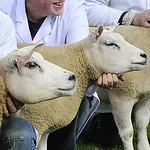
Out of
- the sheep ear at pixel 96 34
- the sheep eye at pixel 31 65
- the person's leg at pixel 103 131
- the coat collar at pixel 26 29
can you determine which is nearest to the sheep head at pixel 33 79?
the sheep eye at pixel 31 65

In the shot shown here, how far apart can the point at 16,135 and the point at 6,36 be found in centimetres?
65

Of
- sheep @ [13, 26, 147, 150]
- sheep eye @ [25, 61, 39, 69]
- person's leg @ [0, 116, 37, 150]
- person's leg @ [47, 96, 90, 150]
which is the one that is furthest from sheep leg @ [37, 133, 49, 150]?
sheep eye @ [25, 61, 39, 69]

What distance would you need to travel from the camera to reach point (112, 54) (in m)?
3.04

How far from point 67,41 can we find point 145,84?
2.34 feet

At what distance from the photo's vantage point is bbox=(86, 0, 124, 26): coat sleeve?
12.3ft

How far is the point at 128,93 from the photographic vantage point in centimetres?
357

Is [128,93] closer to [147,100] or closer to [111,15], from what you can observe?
[147,100]

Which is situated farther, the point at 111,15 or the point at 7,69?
the point at 111,15

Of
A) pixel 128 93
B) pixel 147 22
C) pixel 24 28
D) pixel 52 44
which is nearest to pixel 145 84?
pixel 128 93

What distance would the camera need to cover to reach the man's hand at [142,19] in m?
3.62

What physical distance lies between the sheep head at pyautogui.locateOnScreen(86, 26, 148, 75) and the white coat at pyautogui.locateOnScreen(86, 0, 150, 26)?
2.14ft

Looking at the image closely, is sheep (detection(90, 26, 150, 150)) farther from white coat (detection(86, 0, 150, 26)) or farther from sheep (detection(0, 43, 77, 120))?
sheep (detection(0, 43, 77, 120))

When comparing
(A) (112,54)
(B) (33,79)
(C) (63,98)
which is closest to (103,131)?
(C) (63,98)

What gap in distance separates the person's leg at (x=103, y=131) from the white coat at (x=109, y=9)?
3.63 feet
